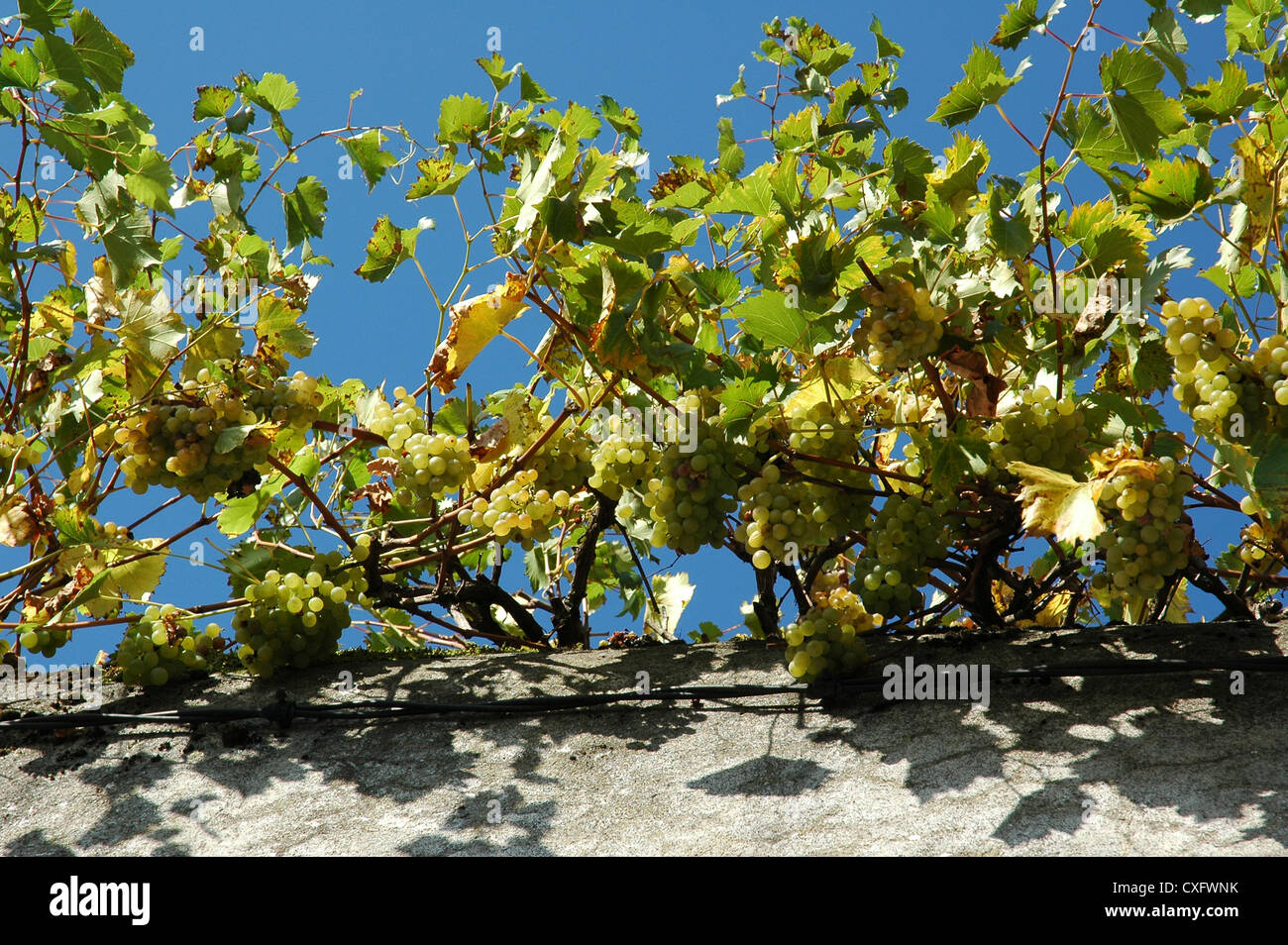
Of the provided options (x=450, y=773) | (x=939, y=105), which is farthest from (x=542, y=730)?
(x=939, y=105)

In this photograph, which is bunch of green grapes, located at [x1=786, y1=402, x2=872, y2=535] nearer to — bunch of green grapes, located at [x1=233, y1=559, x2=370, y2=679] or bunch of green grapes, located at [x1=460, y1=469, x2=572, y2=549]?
bunch of green grapes, located at [x1=460, y1=469, x2=572, y2=549]

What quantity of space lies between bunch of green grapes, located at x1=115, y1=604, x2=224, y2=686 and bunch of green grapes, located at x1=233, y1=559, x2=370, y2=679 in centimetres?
15

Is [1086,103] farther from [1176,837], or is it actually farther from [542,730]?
[542,730]

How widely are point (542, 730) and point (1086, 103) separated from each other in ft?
4.87

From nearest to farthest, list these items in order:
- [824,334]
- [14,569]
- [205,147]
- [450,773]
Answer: [824,334] < [450,773] < [14,569] < [205,147]

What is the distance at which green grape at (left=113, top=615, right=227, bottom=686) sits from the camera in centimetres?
223

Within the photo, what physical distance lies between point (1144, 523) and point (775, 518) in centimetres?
60

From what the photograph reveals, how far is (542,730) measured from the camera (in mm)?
1991

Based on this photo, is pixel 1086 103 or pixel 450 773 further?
pixel 450 773

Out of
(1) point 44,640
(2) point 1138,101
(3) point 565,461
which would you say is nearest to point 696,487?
(3) point 565,461

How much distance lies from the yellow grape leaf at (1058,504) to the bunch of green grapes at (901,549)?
242 millimetres

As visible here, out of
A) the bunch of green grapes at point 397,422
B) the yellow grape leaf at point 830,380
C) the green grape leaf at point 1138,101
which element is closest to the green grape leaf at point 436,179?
the bunch of green grapes at point 397,422

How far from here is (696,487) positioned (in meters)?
1.89

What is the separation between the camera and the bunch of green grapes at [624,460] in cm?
199
